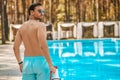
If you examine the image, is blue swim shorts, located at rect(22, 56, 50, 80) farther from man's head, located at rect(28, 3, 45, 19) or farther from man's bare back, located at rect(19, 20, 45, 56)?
man's head, located at rect(28, 3, 45, 19)

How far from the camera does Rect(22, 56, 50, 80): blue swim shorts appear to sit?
377 centimetres

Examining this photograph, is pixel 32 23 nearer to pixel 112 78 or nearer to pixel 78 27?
pixel 112 78

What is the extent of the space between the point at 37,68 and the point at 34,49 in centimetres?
20

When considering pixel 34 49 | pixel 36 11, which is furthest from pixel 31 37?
pixel 36 11

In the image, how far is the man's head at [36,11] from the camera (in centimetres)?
371

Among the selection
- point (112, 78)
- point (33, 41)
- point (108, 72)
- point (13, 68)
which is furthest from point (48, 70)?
point (13, 68)

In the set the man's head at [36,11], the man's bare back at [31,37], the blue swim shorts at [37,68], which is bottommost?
the blue swim shorts at [37,68]

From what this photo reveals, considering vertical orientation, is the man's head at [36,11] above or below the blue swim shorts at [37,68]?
above

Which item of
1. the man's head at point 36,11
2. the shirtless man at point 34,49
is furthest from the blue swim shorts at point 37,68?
the man's head at point 36,11

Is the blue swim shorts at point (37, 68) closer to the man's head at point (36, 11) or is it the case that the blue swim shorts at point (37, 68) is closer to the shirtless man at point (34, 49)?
the shirtless man at point (34, 49)

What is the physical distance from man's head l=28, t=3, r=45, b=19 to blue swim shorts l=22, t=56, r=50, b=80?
0.42m

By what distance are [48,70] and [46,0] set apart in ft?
161

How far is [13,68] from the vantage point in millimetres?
10516

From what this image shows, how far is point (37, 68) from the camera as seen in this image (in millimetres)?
3779
